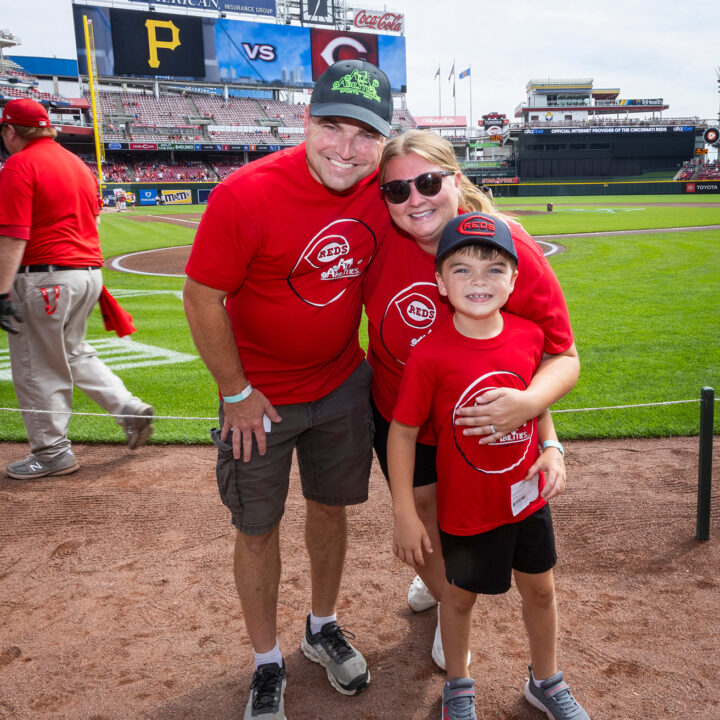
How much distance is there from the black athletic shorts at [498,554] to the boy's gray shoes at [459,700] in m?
0.43

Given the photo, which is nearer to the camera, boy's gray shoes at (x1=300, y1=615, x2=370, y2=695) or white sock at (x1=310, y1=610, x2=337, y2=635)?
boy's gray shoes at (x1=300, y1=615, x2=370, y2=695)

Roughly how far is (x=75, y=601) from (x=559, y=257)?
14.6m

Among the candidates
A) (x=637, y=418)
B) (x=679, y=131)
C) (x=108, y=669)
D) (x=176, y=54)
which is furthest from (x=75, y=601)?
(x=679, y=131)

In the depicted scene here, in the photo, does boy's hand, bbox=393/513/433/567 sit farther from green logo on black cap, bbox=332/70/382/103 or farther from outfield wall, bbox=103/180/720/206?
outfield wall, bbox=103/180/720/206

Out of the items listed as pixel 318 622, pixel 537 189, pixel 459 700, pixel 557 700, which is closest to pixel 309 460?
pixel 318 622

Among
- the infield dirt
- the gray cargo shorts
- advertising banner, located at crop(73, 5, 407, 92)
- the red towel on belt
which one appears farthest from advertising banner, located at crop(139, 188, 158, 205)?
the gray cargo shorts

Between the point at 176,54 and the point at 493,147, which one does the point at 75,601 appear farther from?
the point at 493,147

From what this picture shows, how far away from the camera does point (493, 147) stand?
7644cm

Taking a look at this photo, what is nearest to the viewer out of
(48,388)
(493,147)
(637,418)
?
(48,388)

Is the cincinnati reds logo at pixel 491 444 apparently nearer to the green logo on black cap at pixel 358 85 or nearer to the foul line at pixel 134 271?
the green logo on black cap at pixel 358 85

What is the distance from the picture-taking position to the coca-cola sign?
224ft

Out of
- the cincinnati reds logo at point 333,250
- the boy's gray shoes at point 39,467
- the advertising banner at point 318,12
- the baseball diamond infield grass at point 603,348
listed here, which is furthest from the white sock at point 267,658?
the advertising banner at point 318,12

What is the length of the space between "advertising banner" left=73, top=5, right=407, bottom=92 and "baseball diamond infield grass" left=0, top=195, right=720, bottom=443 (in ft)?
→ 169

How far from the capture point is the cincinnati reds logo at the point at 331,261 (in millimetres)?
2406
